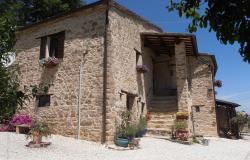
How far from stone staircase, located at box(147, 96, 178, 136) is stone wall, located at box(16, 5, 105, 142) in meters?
3.55

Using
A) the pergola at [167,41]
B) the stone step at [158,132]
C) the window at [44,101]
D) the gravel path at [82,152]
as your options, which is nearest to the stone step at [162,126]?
the stone step at [158,132]

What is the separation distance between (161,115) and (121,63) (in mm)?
3694

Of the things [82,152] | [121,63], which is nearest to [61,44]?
[121,63]

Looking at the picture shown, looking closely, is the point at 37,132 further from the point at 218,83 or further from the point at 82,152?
the point at 218,83

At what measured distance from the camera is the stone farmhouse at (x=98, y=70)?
10.7m

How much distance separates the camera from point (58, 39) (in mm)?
12750

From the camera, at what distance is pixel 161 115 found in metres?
13.6

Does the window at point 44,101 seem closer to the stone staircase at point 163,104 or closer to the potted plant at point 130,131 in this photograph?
the potted plant at point 130,131

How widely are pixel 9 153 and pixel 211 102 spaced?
1223 cm

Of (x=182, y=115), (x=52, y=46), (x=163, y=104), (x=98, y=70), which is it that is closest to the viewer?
(x=98, y=70)

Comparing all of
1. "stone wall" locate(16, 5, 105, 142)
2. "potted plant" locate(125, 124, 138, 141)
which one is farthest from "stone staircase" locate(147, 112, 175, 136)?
"stone wall" locate(16, 5, 105, 142)

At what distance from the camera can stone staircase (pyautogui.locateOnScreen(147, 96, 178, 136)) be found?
42.0ft

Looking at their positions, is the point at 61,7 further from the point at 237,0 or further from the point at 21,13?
the point at 237,0

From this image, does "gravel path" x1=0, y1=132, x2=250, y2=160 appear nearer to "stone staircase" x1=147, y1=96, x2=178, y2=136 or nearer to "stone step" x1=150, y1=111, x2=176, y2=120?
"stone staircase" x1=147, y1=96, x2=178, y2=136
